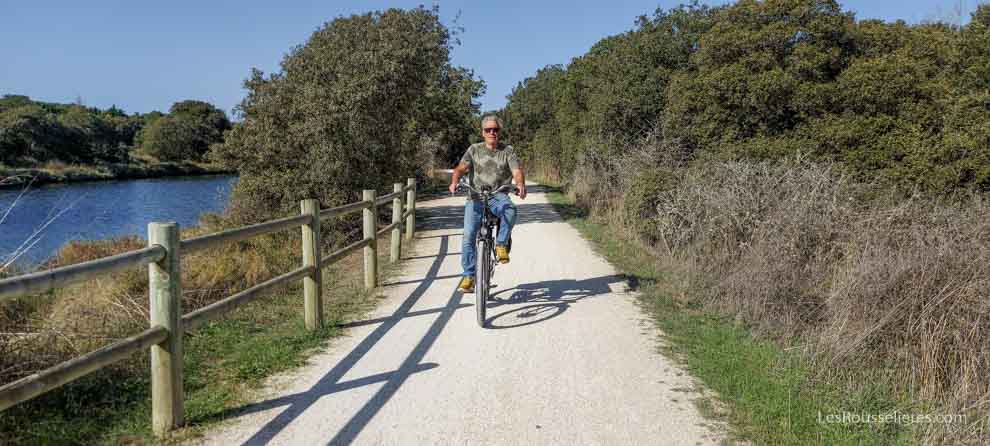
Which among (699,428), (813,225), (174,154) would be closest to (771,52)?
(813,225)

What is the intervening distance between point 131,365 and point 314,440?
86.7 inches

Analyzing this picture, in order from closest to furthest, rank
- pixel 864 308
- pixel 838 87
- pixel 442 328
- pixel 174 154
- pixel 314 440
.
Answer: pixel 314 440
pixel 864 308
pixel 442 328
pixel 838 87
pixel 174 154

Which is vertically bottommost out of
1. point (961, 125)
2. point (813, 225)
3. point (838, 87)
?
point (813, 225)

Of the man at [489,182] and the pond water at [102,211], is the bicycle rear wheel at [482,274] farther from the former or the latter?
the pond water at [102,211]

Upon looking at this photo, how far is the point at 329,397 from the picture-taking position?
4605mm

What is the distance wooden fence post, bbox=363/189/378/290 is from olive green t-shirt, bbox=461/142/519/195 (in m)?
2.00

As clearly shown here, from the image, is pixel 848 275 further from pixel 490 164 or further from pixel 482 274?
pixel 490 164

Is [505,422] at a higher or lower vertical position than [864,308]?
lower

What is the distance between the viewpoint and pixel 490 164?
7062 millimetres

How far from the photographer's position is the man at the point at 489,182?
6.99 meters

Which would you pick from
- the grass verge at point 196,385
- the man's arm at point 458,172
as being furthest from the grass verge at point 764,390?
the grass verge at point 196,385

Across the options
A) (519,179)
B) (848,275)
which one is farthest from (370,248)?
(848,275)

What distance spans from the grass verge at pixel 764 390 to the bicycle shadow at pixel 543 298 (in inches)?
38.7

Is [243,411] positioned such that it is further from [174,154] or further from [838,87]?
[174,154]
